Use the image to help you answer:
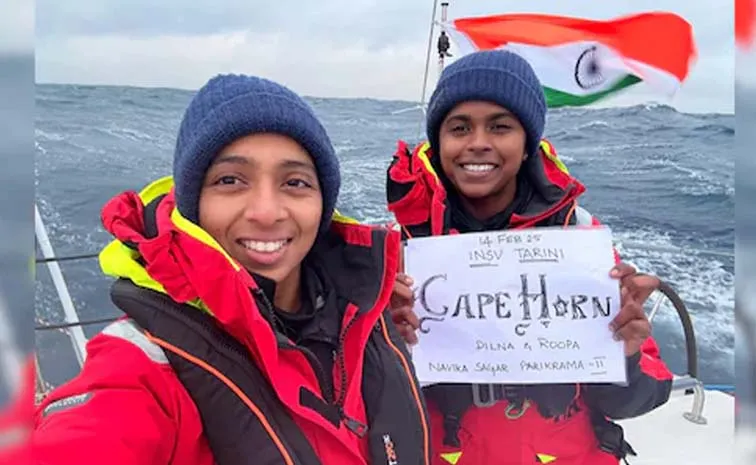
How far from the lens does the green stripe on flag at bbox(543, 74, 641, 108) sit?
5.25m

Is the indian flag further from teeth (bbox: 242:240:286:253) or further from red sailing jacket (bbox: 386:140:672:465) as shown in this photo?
teeth (bbox: 242:240:286:253)

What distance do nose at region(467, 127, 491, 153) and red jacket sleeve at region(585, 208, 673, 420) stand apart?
442 millimetres

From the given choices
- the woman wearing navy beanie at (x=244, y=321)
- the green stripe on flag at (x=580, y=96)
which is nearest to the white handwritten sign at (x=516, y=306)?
the woman wearing navy beanie at (x=244, y=321)

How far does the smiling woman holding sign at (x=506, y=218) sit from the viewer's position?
1.66 metres

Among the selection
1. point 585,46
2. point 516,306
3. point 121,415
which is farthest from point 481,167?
point 585,46

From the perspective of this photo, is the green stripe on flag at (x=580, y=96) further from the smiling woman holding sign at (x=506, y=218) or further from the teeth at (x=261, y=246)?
the teeth at (x=261, y=246)

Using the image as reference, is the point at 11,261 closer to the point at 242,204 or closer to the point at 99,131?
the point at 242,204

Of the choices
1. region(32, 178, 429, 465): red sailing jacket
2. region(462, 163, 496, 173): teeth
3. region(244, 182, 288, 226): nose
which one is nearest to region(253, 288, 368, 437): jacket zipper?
region(32, 178, 429, 465): red sailing jacket

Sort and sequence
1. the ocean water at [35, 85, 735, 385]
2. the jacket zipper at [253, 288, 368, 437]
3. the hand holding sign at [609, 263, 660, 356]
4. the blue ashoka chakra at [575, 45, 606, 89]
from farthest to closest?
the ocean water at [35, 85, 735, 385] → the blue ashoka chakra at [575, 45, 606, 89] → the hand holding sign at [609, 263, 660, 356] → the jacket zipper at [253, 288, 368, 437]

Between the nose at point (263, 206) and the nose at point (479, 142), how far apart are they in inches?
28.8

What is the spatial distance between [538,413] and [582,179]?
38.8 ft

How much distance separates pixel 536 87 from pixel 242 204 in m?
1.05

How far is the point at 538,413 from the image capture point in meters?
1.67

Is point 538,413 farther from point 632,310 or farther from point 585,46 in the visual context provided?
point 585,46
